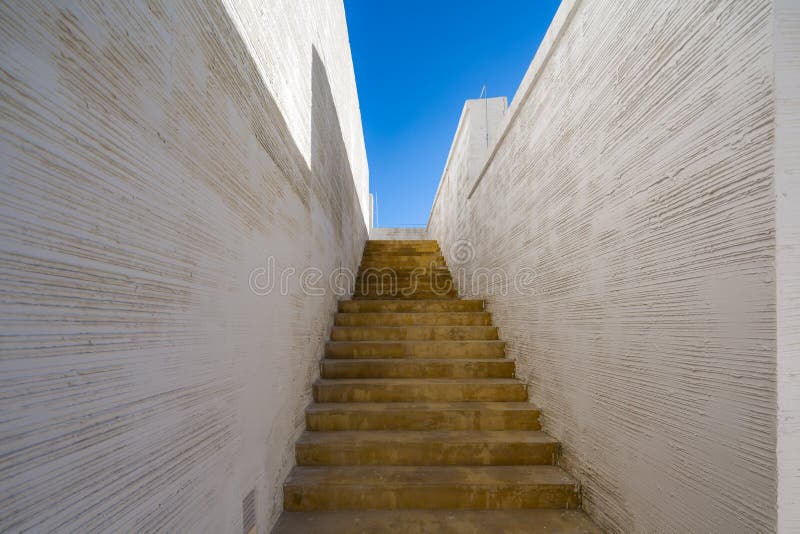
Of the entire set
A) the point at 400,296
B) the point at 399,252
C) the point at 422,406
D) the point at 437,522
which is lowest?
the point at 437,522

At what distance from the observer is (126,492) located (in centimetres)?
60

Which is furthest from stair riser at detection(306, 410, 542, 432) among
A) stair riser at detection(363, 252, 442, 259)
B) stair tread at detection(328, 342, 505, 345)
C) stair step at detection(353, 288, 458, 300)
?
stair riser at detection(363, 252, 442, 259)

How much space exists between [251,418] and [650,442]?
1402 millimetres

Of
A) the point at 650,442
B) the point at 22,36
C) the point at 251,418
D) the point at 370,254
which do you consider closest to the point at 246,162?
the point at 22,36

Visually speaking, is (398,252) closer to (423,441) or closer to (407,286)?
(407,286)

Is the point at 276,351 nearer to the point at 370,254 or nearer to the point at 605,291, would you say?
the point at 605,291

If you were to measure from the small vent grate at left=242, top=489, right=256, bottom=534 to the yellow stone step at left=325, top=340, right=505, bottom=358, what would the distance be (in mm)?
1308

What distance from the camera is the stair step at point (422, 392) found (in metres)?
2.05

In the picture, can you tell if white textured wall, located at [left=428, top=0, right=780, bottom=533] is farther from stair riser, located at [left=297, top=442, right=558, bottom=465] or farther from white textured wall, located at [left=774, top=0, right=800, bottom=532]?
stair riser, located at [left=297, top=442, right=558, bottom=465]

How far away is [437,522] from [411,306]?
6.05 feet

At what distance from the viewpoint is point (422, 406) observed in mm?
1952

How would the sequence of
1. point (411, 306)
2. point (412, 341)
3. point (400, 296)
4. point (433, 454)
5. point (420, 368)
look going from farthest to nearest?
point (400, 296) → point (411, 306) → point (412, 341) → point (420, 368) → point (433, 454)

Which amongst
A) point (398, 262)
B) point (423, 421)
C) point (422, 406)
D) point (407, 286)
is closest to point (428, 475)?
point (423, 421)

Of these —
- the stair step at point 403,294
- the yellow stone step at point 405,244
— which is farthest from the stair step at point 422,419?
the yellow stone step at point 405,244
